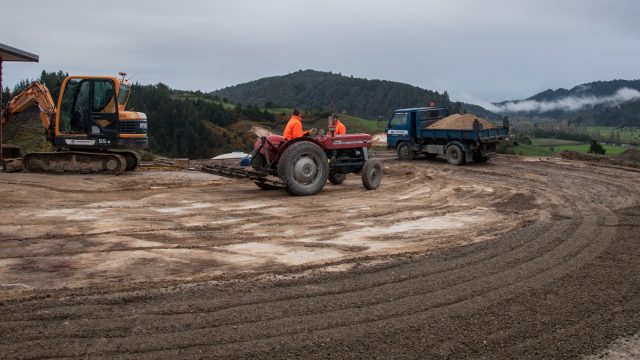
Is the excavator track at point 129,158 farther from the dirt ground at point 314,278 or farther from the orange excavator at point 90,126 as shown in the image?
the dirt ground at point 314,278

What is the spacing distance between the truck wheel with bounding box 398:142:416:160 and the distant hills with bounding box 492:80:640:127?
8935 cm

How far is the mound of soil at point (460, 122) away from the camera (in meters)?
21.1

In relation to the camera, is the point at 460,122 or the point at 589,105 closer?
the point at 460,122

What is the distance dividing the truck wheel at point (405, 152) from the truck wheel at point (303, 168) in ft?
35.0

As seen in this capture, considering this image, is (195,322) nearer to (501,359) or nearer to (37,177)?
(501,359)

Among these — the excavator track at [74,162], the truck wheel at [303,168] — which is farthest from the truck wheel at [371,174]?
the excavator track at [74,162]

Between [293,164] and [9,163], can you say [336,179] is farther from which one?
[9,163]

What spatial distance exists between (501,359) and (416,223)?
532cm

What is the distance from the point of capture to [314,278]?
19.6ft

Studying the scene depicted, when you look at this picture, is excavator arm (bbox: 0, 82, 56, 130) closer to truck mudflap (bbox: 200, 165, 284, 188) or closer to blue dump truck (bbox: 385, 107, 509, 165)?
truck mudflap (bbox: 200, 165, 284, 188)

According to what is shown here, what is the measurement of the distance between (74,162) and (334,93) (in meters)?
89.0

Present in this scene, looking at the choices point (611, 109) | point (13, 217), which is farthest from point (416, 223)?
point (611, 109)

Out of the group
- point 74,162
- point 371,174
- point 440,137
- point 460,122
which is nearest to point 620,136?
point 440,137

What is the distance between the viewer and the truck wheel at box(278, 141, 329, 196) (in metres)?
12.4
